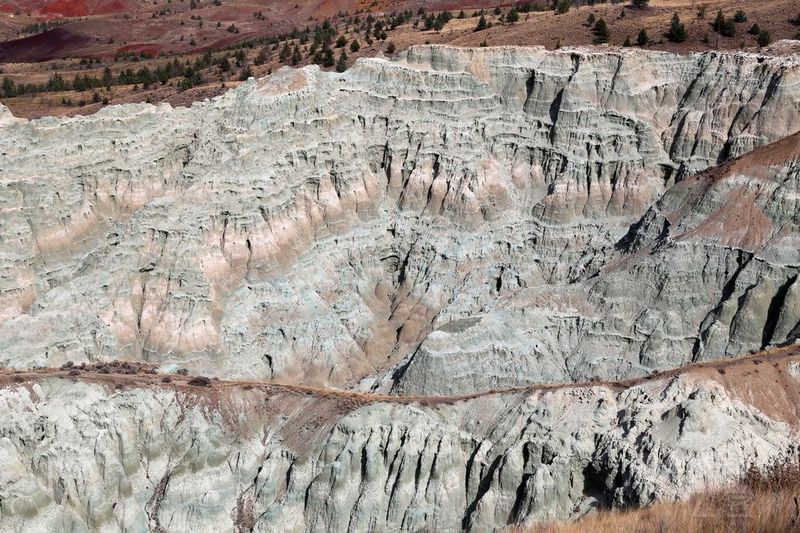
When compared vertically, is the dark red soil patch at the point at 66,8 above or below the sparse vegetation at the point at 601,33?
below

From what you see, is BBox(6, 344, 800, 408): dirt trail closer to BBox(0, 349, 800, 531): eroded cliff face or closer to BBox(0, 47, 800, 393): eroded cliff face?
BBox(0, 349, 800, 531): eroded cliff face

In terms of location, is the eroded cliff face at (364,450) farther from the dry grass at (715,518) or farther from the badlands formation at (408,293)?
the dry grass at (715,518)

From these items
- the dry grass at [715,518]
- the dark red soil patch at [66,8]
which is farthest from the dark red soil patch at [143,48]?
the dry grass at [715,518]

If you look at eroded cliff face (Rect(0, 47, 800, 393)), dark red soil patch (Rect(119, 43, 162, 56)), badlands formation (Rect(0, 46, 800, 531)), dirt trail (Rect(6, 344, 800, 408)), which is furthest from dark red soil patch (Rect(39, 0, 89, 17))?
dirt trail (Rect(6, 344, 800, 408))

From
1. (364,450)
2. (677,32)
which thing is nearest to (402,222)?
(364,450)

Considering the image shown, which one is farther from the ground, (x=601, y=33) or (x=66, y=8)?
(x=601, y=33)

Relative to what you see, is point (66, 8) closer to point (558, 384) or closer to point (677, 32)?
point (677, 32)

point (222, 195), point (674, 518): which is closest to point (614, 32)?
point (222, 195)
